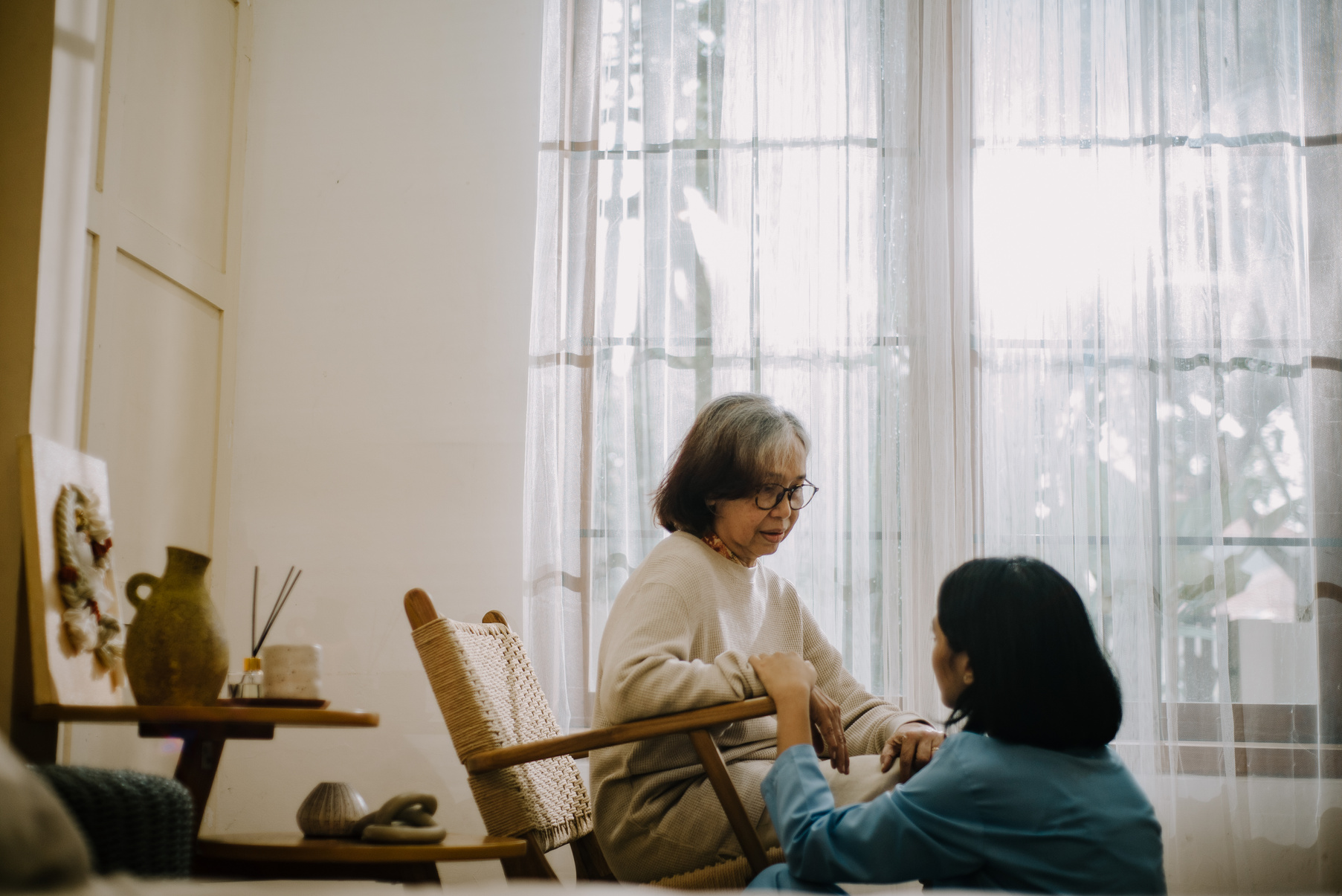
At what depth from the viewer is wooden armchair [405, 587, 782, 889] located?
169cm

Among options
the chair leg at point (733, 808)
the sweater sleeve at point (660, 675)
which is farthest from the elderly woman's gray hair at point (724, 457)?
the chair leg at point (733, 808)

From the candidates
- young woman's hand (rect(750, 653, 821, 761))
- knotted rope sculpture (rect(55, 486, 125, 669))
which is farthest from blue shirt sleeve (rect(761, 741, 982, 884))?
knotted rope sculpture (rect(55, 486, 125, 669))

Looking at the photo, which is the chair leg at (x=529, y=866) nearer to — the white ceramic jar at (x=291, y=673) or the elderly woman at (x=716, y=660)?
the elderly woman at (x=716, y=660)

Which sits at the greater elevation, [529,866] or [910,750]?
[910,750]

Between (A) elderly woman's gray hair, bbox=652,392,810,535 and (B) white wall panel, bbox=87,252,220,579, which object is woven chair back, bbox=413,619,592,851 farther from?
(B) white wall panel, bbox=87,252,220,579

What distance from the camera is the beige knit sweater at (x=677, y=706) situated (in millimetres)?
1749

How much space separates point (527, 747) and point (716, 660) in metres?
0.36

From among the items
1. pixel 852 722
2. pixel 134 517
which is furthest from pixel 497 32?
pixel 852 722

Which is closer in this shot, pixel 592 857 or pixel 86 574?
pixel 86 574

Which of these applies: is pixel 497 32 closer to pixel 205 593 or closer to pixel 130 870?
pixel 205 593

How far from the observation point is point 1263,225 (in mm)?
2914

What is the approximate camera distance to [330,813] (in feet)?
5.74

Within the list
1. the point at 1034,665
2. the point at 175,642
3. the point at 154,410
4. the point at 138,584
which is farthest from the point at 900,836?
the point at 154,410

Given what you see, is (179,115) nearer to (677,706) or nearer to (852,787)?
(677,706)
